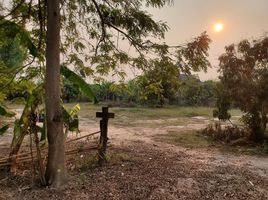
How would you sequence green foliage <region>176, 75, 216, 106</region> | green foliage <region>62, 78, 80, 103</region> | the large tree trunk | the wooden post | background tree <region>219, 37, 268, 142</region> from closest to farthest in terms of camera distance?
the large tree trunk
green foliage <region>62, 78, 80, 103</region>
the wooden post
background tree <region>219, 37, 268, 142</region>
green foliage <region>176, 75, 216, 106</region>

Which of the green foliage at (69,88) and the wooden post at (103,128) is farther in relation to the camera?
the wooden post at (103,128)

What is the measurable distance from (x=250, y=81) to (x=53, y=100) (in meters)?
7.20

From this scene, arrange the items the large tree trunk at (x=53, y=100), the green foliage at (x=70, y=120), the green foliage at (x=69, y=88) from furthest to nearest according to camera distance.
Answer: the green foliage at (x=70, y=120) < the green foliage at (x=69, y=88) < the large tree trunk at (x=53, y=100)

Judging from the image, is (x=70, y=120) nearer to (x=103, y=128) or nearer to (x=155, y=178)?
(x=103, y=128)

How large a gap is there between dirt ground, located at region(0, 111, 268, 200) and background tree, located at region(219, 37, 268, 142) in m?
2.50

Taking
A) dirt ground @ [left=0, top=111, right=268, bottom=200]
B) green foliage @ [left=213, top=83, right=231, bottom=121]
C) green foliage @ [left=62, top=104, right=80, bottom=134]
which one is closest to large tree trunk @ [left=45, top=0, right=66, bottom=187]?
dirt ground @ [left=0, top=111, right=268, bottom=200]

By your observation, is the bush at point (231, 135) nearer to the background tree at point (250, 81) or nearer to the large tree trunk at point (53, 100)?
the background tree at point (250, 81)

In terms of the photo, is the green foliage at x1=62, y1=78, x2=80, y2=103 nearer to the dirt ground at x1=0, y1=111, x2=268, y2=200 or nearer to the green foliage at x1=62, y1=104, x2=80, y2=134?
the green foliage at x1=62, y1=104, x2=80, y2=134

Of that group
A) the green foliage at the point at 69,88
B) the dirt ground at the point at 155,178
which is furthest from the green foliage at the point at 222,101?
the green foliage at the point at 69,88

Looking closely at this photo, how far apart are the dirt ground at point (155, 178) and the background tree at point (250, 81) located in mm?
2499

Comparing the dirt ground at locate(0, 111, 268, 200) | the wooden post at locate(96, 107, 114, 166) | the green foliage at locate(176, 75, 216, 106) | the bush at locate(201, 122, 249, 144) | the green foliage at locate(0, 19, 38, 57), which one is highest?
the green foliage at locate(0, 19, 38, 57)

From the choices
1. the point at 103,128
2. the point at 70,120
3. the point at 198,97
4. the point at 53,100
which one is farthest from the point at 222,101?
the point at 198,97

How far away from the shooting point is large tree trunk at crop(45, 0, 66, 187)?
5.12 m

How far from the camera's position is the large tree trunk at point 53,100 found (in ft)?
16.8
